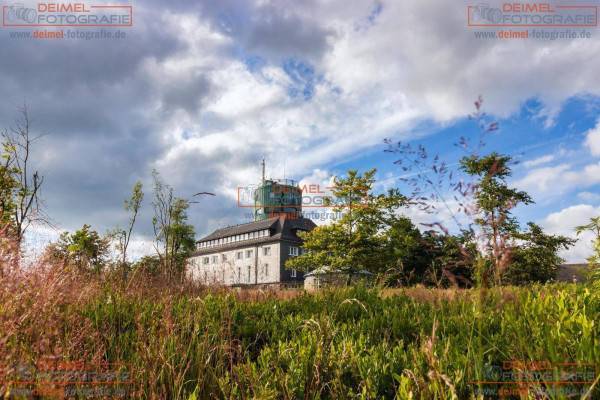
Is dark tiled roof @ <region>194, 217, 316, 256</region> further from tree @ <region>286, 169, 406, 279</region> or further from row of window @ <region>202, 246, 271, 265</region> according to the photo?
tree @ <region>286, 169, 406, 279</region>

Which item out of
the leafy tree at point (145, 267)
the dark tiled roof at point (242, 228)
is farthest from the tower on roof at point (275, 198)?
the leafy tree at point (145, 267)

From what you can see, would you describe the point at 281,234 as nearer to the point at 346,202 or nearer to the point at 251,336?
the point at 346,202

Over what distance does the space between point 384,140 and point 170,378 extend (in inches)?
119

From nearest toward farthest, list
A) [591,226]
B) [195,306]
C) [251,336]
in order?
[251,336] < [195,306] < [591,226]

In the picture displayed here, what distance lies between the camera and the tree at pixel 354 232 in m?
29.2

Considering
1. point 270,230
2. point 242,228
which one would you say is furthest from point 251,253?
point 242,228

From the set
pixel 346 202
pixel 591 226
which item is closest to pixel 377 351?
pixel 591 226

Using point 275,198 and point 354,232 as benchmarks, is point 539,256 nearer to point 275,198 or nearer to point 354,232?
point 354,232

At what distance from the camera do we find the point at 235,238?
63875 millimetres

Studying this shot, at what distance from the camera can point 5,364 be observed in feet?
8.29

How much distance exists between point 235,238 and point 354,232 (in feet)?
122

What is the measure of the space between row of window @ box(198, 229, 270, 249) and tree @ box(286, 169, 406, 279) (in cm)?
2668

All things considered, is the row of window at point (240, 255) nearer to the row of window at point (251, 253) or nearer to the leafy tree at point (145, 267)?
the row of window at point (251, 253)

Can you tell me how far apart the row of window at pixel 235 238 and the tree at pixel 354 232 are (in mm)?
26684
